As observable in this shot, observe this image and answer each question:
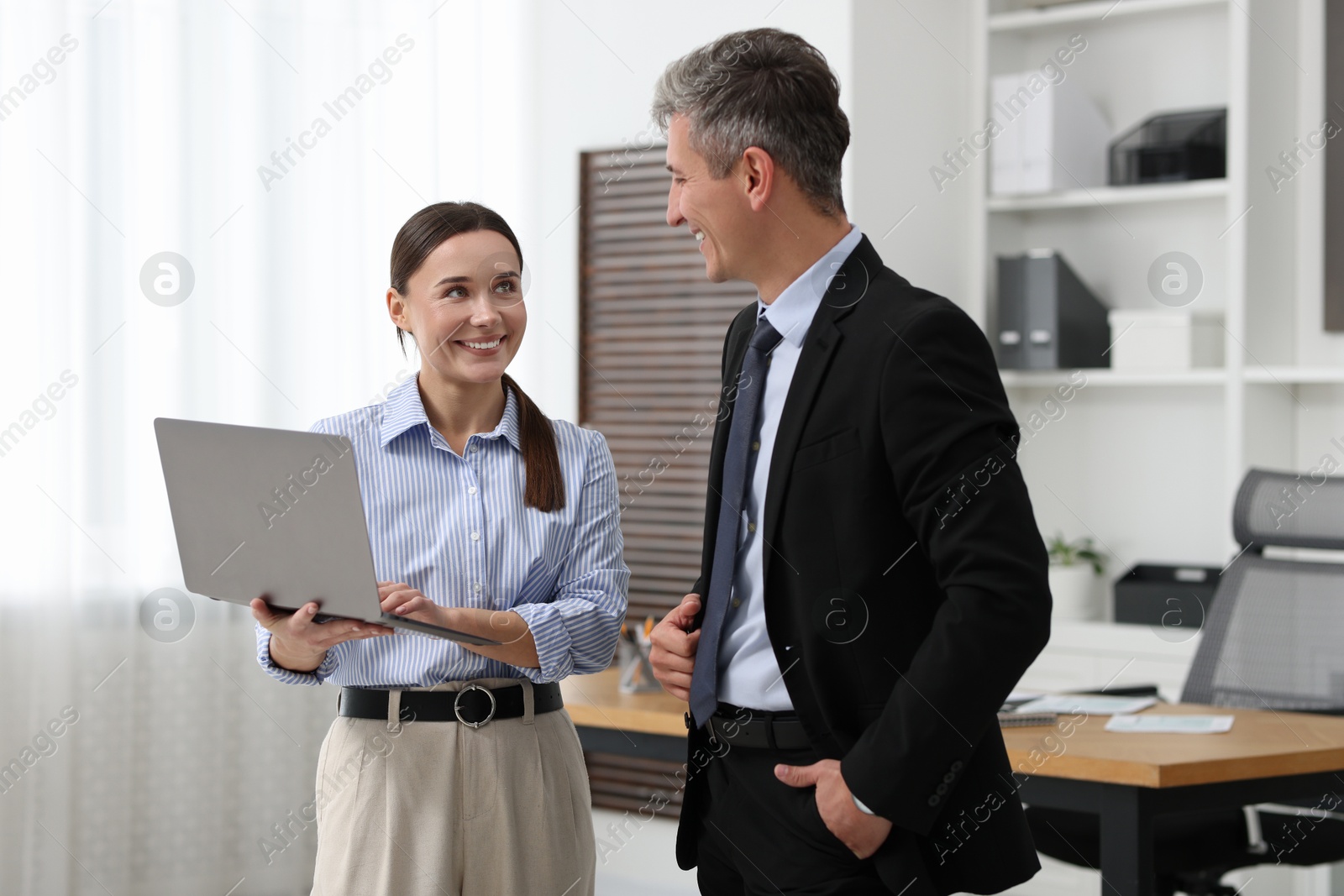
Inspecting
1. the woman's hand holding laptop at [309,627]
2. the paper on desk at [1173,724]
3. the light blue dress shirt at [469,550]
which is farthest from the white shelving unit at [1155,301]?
the woman's hand holding laptop at [309,627]

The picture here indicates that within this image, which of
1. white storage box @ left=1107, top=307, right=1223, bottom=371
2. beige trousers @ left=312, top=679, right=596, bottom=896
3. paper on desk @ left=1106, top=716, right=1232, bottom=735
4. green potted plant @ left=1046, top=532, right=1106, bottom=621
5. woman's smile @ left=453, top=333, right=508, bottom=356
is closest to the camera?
beige trousers @ left=312, top=679, right=596, bottom=896

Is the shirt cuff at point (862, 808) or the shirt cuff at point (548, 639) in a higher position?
the shirt cuff at point (548, 639)

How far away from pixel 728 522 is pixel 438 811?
496 mm

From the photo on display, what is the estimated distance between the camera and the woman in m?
1.58

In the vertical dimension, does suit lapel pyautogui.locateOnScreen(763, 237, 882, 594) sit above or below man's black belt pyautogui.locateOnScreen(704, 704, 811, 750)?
above

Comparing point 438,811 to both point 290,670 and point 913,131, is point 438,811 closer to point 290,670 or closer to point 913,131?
point 290,670

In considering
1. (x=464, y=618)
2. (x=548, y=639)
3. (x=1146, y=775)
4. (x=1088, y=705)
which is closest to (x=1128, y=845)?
(x=1146, y=775)

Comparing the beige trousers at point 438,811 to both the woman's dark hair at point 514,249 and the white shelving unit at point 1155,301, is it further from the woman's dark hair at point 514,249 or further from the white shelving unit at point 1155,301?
the white shelving unit at point 1155,301

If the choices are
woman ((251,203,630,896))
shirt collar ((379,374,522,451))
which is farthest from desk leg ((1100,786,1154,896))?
shirt collar ((379,374,522,451))

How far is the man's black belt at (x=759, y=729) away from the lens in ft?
4.74

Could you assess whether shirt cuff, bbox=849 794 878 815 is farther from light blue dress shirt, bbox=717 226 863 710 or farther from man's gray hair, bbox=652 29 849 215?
man's gray hair, bbox=652 29 849 215

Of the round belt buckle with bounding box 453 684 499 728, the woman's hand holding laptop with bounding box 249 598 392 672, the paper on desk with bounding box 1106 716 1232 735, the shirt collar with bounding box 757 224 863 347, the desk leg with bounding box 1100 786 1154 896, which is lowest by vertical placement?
the desk leg with bounding box 1100 786 1154 896

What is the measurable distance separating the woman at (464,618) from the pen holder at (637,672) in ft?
3.80

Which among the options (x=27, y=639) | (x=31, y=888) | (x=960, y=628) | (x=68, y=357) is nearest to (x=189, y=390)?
(x=68, y=357)
